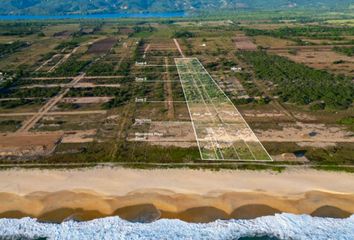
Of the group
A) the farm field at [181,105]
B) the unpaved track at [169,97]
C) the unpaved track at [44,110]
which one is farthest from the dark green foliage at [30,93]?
the unpaved track at [169,97]

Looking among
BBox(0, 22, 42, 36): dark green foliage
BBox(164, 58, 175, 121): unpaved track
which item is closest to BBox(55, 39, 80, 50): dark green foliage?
BBox(0, 22, 42, 36): dark green foliage

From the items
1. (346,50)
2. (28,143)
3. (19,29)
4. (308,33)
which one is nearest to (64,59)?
(28,143)

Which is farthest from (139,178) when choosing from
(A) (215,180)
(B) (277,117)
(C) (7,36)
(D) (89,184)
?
(C) (7,36)

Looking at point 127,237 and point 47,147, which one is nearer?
point 127,237

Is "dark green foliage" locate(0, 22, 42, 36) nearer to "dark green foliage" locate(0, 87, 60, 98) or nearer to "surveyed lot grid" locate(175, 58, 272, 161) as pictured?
"dark green foliage" locate(0, 87, 60, 98)

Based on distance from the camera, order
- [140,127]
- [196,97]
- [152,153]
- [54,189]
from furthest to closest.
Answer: [196,97], [140,127], [152,153], [54,189]

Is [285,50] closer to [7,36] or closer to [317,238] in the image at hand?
[317,238]

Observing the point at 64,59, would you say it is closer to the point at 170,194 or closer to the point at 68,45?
the point at 68,45
